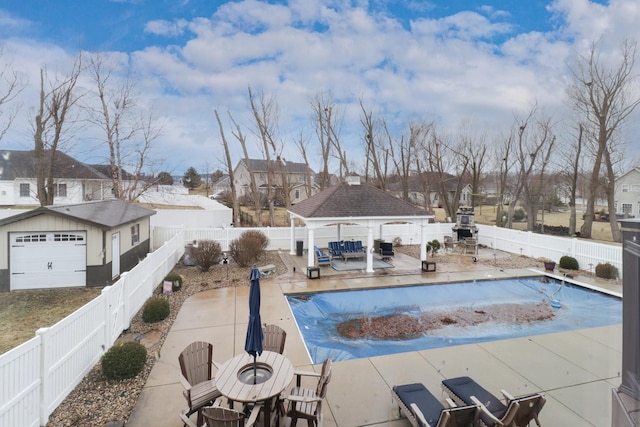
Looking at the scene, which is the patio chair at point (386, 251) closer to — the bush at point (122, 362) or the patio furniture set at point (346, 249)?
the patio furniture set at point (346, 249)

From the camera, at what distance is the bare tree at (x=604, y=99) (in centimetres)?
288

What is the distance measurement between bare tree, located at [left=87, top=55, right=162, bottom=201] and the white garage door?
A: 11263 millimetres

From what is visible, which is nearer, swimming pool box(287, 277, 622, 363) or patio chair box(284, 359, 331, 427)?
patio chair box(284, 359, 331, 427)

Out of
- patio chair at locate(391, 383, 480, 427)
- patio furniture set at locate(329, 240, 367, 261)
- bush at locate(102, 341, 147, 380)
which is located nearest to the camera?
patio chair at locate(391, 383, 480, 427)

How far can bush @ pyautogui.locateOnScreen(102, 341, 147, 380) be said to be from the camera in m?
5.14

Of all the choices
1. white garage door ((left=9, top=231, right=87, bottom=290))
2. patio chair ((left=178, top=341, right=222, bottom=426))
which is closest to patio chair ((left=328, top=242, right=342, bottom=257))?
white garage door ((left=9, top=231, right=87, bottom=290))

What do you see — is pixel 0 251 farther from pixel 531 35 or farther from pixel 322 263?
pixel 531 35

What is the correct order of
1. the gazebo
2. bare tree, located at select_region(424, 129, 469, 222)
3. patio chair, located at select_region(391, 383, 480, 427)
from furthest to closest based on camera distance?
bare tree, located at select_region(424, 129, 469, 222) < the gazebo < patio chair, located at select_region(391, 383, 480, 427)

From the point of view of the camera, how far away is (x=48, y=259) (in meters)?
10.8

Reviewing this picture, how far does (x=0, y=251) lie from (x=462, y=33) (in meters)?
14.3

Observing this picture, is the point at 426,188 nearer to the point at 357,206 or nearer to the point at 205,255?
the point at 357,206

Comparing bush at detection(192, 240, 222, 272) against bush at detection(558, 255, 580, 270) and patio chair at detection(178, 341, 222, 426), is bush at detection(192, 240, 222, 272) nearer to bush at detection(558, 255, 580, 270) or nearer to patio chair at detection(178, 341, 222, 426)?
patio chair at detection(178, 341, 222, 426)

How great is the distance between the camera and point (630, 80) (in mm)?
3068

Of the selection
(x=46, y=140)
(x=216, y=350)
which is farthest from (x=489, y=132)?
(x=46, y=140)
